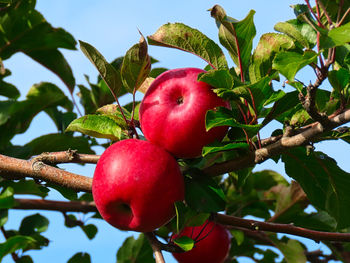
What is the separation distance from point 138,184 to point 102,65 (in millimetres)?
302

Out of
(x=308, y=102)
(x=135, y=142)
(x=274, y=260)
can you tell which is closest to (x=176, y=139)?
(x=135, y=142)

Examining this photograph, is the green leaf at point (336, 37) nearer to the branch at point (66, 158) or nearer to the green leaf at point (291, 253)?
the branch at point (66, 158)

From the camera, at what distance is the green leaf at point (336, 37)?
80 centimetres

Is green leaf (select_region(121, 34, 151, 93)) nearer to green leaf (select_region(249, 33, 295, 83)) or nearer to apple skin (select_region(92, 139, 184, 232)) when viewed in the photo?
apple skin (select_region(92, 139, 184, 232))

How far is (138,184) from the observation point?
1.01m

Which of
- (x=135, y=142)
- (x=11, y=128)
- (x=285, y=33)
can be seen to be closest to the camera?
(x=285, y=33)

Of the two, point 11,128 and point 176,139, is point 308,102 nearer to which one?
point 176,139

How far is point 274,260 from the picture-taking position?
90.8 inches

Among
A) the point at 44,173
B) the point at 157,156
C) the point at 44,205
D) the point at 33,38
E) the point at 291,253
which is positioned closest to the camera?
the point at 157,156

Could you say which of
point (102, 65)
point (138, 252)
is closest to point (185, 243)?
point (102, 65)

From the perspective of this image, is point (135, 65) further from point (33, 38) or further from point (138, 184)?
point (33, 38)

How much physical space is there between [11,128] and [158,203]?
131 cm

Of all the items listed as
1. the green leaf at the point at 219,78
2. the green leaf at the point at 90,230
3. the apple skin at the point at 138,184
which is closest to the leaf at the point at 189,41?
the green leaf at the point at 219,78

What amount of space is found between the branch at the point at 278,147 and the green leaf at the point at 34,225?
123 cm
